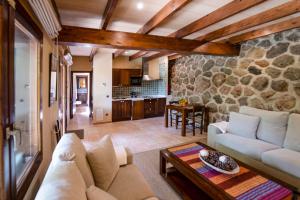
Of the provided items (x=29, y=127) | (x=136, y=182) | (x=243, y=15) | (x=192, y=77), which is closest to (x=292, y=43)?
(x=243, y=15)

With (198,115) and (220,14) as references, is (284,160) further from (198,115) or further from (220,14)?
(198,115)

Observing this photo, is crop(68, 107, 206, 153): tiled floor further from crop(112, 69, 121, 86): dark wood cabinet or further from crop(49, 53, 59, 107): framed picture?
crop(112, 69, 121, 86): dark wood cabinet

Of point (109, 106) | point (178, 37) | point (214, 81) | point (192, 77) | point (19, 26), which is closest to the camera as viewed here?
point (19, 26)

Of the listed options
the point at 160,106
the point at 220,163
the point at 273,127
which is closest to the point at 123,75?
the point at 160,106

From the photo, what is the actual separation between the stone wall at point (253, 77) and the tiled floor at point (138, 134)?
4.04 ft

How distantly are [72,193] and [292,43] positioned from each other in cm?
411

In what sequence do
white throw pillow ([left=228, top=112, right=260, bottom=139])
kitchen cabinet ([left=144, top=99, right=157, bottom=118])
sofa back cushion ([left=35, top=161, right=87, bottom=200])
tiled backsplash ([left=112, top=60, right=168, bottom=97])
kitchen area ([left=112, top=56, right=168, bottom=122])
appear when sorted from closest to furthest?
1. sofa back cushion ([left=35, top=161, right=87, bottom=200])
2. white throw pillow ([left=228, top=112, right=260, bottom=139])
3. kitchen area ([left=112, top=56, right=168, bottom=122])
4. kitchen cabinet ([left=144, top=99, right=157, bottom=118])
5. tiled backsplash ([left=112, top=60, right=168, bottom=97])

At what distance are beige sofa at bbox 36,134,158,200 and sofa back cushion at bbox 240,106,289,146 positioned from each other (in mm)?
2438

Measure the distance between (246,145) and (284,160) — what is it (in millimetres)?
581

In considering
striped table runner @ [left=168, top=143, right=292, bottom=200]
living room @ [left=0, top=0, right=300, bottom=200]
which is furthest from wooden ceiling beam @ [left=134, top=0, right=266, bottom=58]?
striped table runner @ [left=168, top=143, right=292, bottom=200]

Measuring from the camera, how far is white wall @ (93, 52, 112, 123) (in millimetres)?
6227

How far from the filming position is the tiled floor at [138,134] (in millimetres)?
4160

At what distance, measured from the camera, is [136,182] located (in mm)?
1762

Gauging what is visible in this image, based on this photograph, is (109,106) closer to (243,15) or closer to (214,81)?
(214,81)
